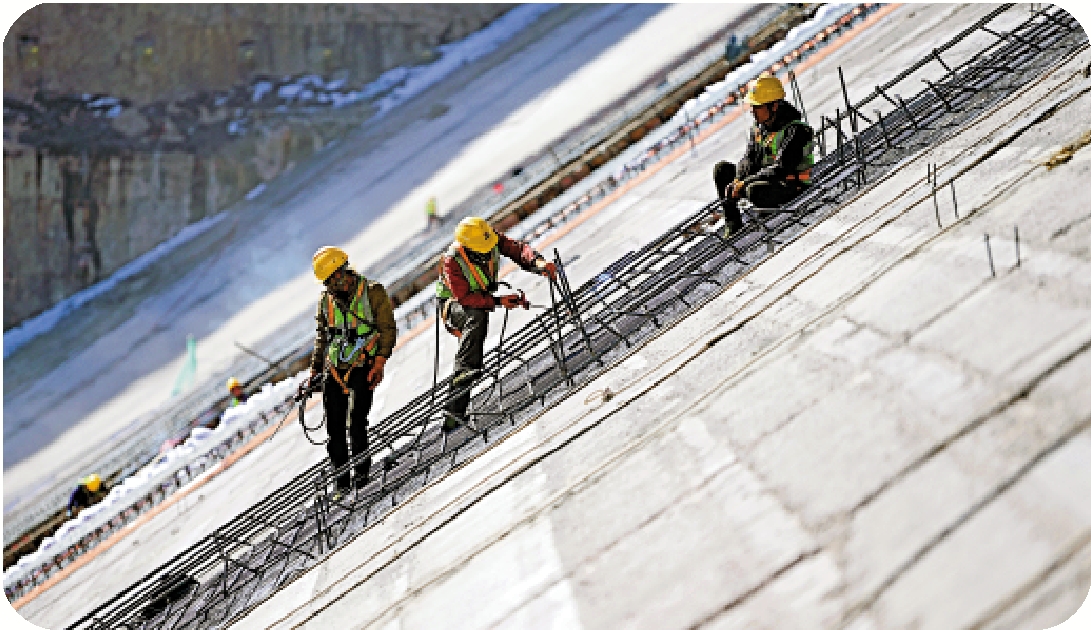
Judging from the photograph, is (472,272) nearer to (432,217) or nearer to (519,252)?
(519,252)

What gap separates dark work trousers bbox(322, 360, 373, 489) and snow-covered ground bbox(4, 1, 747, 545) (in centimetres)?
1283

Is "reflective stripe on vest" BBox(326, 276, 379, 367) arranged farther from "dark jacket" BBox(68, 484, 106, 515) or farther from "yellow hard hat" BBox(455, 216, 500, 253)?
"dark jacket" BBox(68, 484, 106, 515)

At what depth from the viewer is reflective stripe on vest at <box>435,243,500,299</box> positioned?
7.41 meters

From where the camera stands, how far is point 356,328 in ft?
24.8

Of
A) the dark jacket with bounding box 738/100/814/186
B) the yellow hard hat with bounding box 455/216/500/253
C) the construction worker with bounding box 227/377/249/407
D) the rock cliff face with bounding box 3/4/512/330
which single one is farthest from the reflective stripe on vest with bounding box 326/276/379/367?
the rock cliff face with bounding box 3/4/512/330

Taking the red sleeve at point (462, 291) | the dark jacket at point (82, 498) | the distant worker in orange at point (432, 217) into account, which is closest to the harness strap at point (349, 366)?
the red sleeve at point (462, 291)

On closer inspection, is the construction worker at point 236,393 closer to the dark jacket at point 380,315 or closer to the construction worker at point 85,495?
the construction worker at point 85,495

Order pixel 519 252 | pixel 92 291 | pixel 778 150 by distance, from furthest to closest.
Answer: pixel 92 291 < pixel 778 150 < pixel 519 252

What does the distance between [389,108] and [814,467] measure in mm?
24989

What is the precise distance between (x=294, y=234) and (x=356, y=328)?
17.2 m

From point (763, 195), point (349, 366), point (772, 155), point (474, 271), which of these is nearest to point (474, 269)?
point (474, 271)

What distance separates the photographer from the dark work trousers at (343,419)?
7699mm

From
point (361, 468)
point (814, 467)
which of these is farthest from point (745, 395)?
point (361, 468)

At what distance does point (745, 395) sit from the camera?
5.34 metres
